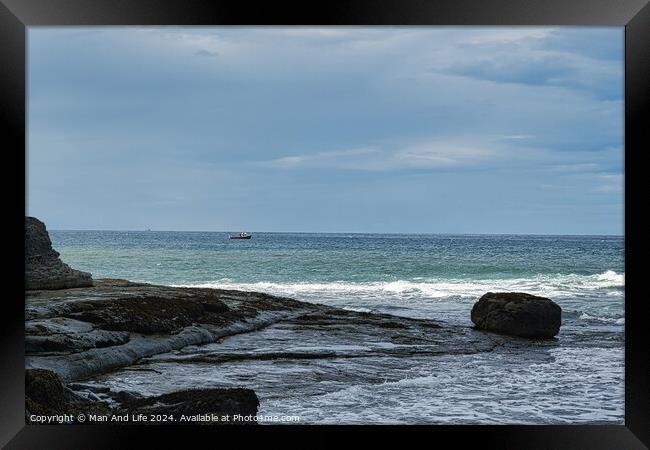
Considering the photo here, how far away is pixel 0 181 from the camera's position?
334cm

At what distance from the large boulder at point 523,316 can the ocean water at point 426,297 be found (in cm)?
35

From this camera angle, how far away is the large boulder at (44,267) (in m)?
8.16

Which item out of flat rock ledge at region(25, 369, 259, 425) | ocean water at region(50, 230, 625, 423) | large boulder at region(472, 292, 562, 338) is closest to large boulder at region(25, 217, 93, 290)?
ocean water at region(50, 230, 625, 423)

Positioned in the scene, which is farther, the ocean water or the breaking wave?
the breaking wave

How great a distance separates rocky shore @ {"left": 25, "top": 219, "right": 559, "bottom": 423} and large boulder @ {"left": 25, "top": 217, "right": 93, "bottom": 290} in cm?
2

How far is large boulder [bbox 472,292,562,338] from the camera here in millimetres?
8820

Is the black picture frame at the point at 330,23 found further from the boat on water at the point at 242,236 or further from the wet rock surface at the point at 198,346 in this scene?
the boat on water at the point at 242,236

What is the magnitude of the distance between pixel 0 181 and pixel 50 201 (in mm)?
27593

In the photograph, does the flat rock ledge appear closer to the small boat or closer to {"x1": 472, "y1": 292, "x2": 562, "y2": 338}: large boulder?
{"x1": 472, "y1": 292, "x2": 562, "y2": 338}: large boulder

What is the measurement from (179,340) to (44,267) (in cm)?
268

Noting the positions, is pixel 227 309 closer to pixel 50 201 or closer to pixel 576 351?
pixel 576 351

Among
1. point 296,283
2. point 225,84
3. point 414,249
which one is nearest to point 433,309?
point 296,283

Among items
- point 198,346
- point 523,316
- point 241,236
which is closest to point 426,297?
point 523,316

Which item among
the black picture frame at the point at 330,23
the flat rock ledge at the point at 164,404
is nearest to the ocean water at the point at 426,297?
the flat rock ledge at the point at 164,404
